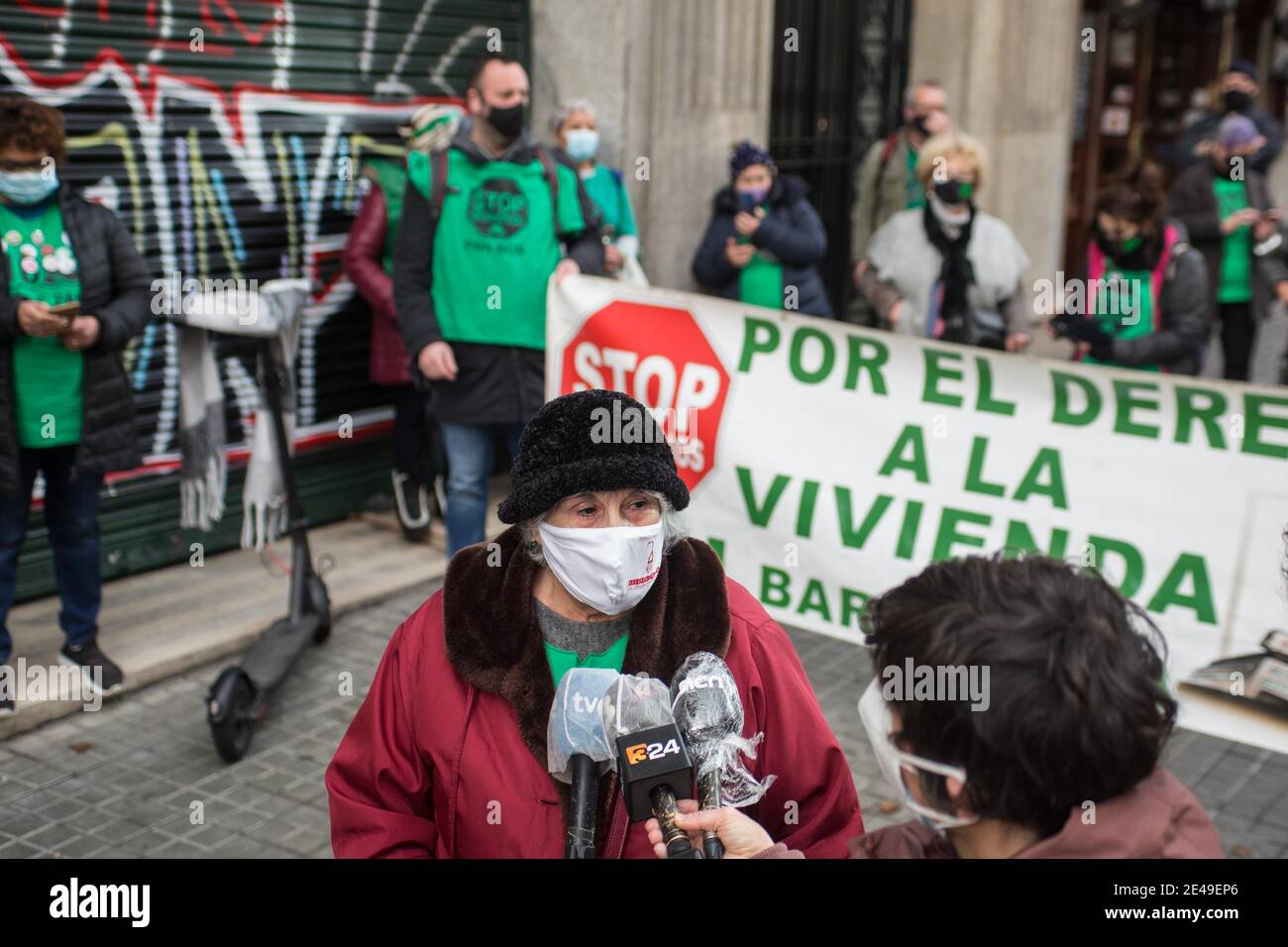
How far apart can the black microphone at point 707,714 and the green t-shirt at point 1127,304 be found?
4.63 metres

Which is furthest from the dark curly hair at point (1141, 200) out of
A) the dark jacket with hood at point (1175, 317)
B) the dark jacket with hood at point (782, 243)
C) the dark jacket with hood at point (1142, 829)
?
the dark jacket with hood at point (1142, 829)

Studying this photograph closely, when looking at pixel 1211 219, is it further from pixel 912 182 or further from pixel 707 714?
pixel 707 714

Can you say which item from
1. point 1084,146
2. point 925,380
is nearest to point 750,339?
point 925,380

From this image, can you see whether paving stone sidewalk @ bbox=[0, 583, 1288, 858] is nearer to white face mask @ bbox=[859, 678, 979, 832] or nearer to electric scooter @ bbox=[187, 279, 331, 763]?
electric scooter @ bbox=[187, 279, 331, 763]

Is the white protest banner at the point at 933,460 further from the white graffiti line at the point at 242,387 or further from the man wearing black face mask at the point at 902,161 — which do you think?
the man wearing black face mask at the point at 902,161

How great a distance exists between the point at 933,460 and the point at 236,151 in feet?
12.6

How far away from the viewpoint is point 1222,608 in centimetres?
499

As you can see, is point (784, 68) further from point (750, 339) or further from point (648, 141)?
point (750, 339)

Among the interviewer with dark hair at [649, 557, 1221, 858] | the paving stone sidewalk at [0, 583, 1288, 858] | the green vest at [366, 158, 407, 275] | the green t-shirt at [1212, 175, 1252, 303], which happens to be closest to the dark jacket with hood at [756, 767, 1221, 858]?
the interviewer with dark hair at [649, 557, 1221, 858]

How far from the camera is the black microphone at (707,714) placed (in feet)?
7.79

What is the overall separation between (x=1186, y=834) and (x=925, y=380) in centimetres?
361

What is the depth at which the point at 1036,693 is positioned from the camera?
1.90 m

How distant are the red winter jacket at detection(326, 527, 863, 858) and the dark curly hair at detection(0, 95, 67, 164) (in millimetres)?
3289
